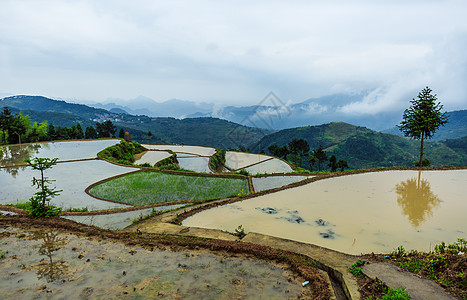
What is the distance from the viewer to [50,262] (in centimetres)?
545

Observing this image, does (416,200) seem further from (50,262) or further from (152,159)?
(152,159)

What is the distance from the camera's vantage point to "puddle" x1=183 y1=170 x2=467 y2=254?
21.3 ft

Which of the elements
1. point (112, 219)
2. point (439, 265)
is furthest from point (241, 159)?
point (439, 265)

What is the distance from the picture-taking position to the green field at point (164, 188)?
12.4 metres

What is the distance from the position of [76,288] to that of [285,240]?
4.68m

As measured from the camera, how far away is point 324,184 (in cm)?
1255

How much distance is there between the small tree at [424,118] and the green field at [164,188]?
Result: 12911 millimetres

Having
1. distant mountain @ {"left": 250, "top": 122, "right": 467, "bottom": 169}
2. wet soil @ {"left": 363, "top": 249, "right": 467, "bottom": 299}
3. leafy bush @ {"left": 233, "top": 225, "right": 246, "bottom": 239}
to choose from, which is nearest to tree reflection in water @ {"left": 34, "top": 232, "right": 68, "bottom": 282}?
leafy bush @ {"left": 233, "top": 225, "right": 246, "bottom": 239}

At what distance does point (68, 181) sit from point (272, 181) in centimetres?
1264

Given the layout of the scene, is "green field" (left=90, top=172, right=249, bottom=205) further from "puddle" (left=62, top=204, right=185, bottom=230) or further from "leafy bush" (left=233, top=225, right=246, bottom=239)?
"leafy bush" (left=233, top=225, right=246, bottom=239)

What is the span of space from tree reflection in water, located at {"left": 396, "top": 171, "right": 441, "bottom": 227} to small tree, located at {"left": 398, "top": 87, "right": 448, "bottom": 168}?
6238mm

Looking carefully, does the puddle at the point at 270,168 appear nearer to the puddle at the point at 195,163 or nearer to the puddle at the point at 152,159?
the puddle at the point at 195,163

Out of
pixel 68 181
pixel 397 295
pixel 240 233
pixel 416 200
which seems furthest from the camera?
pixel 68 181

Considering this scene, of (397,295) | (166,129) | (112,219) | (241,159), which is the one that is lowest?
(112,219)
